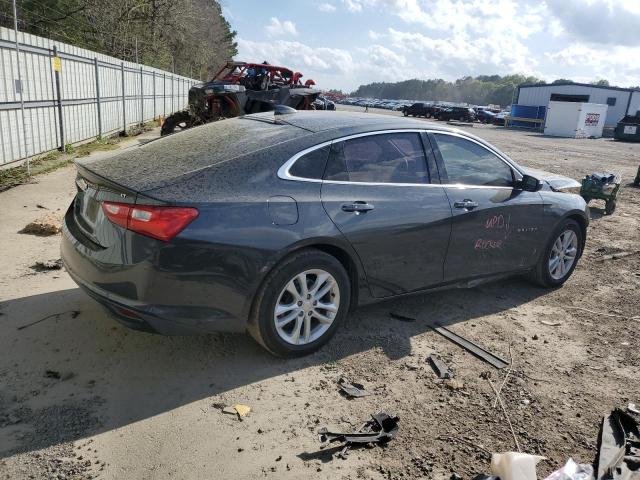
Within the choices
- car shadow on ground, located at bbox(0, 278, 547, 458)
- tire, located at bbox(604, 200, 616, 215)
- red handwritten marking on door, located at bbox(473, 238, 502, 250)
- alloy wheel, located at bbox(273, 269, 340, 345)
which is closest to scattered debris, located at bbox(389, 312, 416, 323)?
car shadow on ground, located at bbox(0, 278, 547, 458)

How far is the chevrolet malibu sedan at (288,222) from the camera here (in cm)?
317

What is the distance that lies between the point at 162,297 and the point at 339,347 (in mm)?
1424

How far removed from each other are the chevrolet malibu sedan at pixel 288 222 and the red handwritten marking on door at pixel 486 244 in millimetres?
14

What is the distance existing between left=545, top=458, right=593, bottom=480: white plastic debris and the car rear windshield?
259 cm

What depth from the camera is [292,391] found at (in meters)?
3.37

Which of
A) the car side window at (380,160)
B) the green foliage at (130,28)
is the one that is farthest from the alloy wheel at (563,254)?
the green foliage at (130,28)

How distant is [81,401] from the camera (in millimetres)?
3094

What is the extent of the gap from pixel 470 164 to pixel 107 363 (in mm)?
3275

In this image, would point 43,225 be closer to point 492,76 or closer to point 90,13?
point 90,13

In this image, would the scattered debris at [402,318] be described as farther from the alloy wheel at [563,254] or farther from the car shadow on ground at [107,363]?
the alloy wheel at [563,254]

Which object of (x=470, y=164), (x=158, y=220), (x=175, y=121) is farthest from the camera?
(x=175, y=121)

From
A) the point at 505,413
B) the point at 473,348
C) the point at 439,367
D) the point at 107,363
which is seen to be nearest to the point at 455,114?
the point at 473,348

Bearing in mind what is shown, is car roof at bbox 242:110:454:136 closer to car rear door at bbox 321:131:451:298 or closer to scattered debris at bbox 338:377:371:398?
car rear door at bbox 321:131:451:298

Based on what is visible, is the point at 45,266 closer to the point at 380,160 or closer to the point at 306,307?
the point at 306,307
